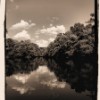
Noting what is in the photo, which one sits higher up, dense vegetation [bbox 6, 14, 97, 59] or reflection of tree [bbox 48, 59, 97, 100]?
dense vegetation [bbox 6, 14, 97, 59]

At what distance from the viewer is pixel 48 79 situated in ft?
4.76

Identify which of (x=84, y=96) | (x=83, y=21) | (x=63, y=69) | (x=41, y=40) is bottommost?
(x=84, y=96)

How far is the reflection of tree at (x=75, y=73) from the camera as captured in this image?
4.51 ft

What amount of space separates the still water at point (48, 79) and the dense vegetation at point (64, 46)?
4 centimetres

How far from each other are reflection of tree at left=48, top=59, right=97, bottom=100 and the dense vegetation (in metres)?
0.05

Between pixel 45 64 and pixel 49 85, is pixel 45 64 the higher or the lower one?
the higher one

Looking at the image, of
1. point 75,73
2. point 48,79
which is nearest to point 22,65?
point 48,79

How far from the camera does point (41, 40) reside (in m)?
1.44

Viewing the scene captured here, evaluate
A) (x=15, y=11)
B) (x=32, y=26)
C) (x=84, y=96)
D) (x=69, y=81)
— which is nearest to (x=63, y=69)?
(x=69, y=81)

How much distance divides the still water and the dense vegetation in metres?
0.04

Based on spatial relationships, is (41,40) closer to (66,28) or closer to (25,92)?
(66,28)

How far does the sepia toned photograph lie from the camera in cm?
139

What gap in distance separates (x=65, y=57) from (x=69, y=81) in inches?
5.9

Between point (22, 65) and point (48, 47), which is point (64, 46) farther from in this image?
point (22, 65)
